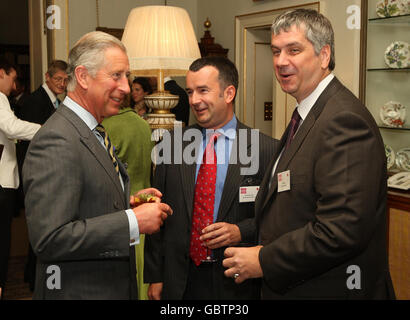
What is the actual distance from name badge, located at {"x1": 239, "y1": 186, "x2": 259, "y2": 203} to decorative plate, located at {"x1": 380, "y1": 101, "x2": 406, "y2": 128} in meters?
2.07

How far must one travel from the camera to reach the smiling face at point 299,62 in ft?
4.96

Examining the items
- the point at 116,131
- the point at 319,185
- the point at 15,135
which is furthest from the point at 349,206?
the point at 15,135

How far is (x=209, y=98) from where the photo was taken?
2.10 metres

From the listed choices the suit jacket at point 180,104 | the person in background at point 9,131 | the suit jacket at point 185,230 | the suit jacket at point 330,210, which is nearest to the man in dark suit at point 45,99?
the person in background at point 9,131

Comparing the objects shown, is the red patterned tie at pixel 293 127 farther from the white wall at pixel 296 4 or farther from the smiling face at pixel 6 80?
the smiling face at pixel 6 80

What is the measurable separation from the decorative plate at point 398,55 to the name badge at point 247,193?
85.0 inches

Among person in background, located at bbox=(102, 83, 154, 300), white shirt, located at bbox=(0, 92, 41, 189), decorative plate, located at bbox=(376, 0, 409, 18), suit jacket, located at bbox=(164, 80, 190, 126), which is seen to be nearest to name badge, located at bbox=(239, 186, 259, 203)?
person in background, located at bbox=(102, 83, 154, 300)

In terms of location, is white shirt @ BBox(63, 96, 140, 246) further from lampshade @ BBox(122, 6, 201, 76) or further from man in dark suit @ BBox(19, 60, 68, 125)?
man in dark suit @ BBox(19, 60, 68, 125)

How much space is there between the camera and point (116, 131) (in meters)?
2.73

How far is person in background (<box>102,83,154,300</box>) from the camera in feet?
8.96

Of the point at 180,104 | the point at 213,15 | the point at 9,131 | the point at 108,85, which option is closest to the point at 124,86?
the point at 108,85

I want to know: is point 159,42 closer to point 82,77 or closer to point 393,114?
point 82,77

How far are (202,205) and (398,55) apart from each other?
2.37 meters

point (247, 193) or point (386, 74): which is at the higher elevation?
point (386, 74)
